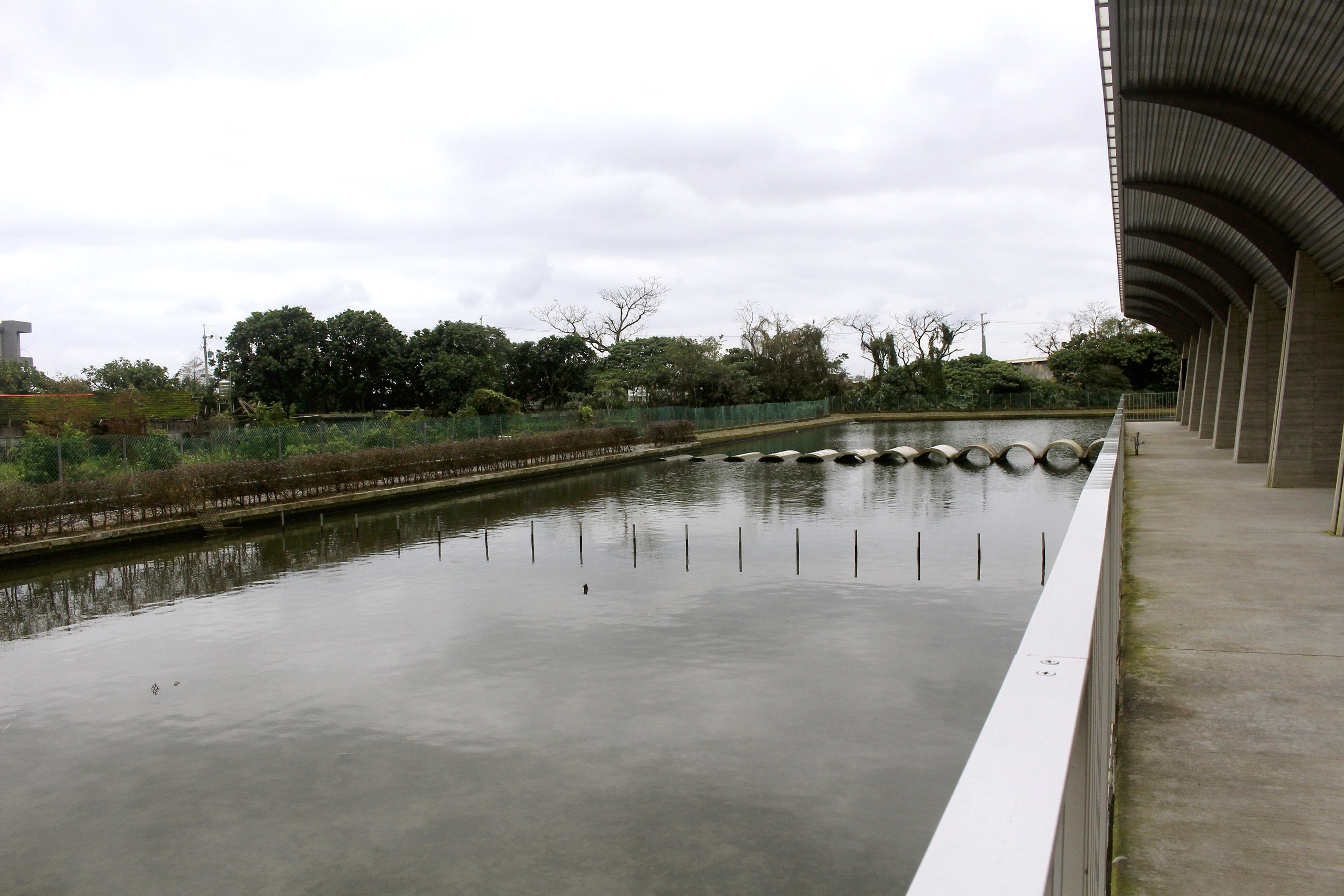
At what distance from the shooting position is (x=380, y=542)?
20.6 m

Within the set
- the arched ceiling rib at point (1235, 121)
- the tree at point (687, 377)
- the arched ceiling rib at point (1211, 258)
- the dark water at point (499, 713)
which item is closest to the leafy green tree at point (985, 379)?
the tree at point (687, 377)

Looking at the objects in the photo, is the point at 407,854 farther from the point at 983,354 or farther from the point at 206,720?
the point at 983,354

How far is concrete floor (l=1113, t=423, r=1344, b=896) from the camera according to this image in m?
Answer: 3.26

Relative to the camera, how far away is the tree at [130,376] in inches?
2333

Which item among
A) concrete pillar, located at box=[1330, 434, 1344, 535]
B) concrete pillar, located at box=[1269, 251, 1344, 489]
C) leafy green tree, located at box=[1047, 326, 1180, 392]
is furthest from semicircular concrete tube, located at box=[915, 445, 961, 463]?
leafy green tree, located at box=[1047, 326, 1180, 392]

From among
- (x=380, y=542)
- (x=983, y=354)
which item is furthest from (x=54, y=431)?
(x=983, y=354)

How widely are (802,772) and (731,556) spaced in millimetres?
9799

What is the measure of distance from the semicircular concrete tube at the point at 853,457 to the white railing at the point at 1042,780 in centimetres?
3527

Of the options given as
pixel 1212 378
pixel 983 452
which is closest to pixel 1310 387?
pixel 1212 378

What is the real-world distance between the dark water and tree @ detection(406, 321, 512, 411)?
96.2ft

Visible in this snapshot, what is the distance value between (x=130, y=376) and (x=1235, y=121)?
63.4m

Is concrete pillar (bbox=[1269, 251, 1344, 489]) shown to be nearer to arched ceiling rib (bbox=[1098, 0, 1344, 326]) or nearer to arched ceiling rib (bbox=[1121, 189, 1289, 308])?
arched ceiling rib (bbox=[1098, 0, 1344, 326])

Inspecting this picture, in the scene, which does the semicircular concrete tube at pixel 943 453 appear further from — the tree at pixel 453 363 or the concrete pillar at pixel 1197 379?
the tree at pixel 453 363

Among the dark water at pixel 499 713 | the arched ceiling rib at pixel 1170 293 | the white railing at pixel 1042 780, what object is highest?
the arched ceiling rib at pixel 1170 293
